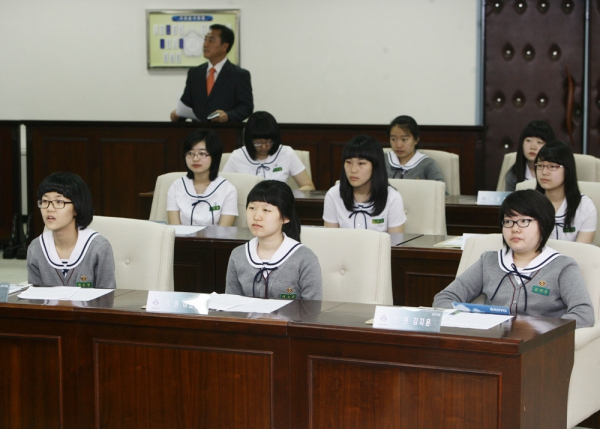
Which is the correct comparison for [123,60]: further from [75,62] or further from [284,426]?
[284,426]

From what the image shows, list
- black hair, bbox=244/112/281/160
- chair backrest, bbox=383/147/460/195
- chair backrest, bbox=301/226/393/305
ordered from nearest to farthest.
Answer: chair backrest, bbox=301/226/393/305 → black hair, bbox=244/112/281/160 → chair backrest, bbox=383/147/460/195

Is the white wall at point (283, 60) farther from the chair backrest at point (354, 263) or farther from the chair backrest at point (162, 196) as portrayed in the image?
the chair backrest at point (354, 263)

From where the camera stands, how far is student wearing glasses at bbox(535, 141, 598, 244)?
3.86 meters

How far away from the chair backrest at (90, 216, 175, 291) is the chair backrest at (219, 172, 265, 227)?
1.36m

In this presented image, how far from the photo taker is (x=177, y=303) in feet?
8.01

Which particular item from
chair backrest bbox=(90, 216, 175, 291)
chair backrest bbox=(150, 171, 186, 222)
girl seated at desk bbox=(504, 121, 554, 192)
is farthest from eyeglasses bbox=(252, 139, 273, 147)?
chair backrest bbox=(90, 216, 175, 291)

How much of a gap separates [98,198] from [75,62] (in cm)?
238

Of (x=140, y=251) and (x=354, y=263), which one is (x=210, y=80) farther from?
(x=354, y=263)

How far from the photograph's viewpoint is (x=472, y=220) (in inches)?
189

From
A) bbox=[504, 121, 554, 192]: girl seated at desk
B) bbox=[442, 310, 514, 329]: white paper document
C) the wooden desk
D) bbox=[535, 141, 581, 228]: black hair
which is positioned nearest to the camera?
the wooden desk

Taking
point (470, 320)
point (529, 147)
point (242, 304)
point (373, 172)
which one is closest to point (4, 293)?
point (242, 304)

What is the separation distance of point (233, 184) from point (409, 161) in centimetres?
144

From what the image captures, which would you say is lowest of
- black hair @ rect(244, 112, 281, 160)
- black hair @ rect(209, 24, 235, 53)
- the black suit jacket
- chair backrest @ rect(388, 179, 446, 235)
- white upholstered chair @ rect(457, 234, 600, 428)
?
white upholstered chair @ rect(457, 234, 600, 428)

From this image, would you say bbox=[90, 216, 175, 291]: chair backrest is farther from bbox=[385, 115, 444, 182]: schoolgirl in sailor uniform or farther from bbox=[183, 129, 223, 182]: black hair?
bbox=[385, 115, 444, 182]: schoolgirl in sailor uniform
